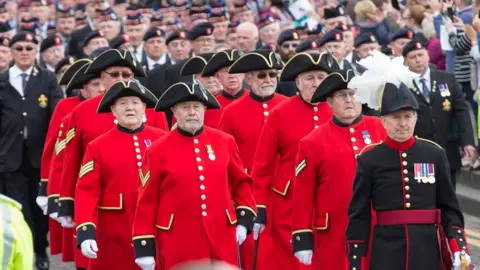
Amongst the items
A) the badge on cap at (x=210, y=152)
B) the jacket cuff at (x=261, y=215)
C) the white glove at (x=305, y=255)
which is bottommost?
the white glove at (x=305, y=255)

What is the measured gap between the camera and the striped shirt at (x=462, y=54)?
1703 centimetres

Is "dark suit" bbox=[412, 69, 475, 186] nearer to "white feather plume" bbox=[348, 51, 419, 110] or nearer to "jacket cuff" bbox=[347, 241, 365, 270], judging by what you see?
"white feather plume" bbox=[348, 51, 419, 110]

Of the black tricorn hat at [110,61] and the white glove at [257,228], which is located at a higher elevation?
the black tricorn hat at [110,61]

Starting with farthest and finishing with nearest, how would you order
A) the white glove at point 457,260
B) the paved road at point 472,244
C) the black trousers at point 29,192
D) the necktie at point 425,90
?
the black trousers at point 29,192 → the necktie at point 425,90 → the paved road at point 472,244 → the white glove at point 457,260

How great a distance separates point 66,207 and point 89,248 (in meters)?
0.95

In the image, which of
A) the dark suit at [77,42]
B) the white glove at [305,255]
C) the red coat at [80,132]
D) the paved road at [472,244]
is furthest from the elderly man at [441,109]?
the dark suit at [77,42]

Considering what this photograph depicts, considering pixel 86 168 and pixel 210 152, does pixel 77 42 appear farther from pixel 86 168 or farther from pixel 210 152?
pixel 210 152

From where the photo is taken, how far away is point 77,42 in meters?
22.5

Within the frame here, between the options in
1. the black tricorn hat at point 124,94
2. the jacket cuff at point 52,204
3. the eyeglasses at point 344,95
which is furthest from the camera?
the jacket cuff at point 52,204

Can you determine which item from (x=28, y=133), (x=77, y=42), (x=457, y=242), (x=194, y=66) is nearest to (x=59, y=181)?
(x=194, y=66)

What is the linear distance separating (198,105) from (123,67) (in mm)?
2037

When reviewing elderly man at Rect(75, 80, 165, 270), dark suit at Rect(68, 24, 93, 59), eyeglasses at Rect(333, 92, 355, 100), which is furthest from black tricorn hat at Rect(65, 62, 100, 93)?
dark suit at Rect(68, 24, 93, 59)

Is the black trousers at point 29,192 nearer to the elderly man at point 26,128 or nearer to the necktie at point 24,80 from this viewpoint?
the elderly man at point 26,128

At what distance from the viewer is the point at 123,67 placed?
12148 mm
